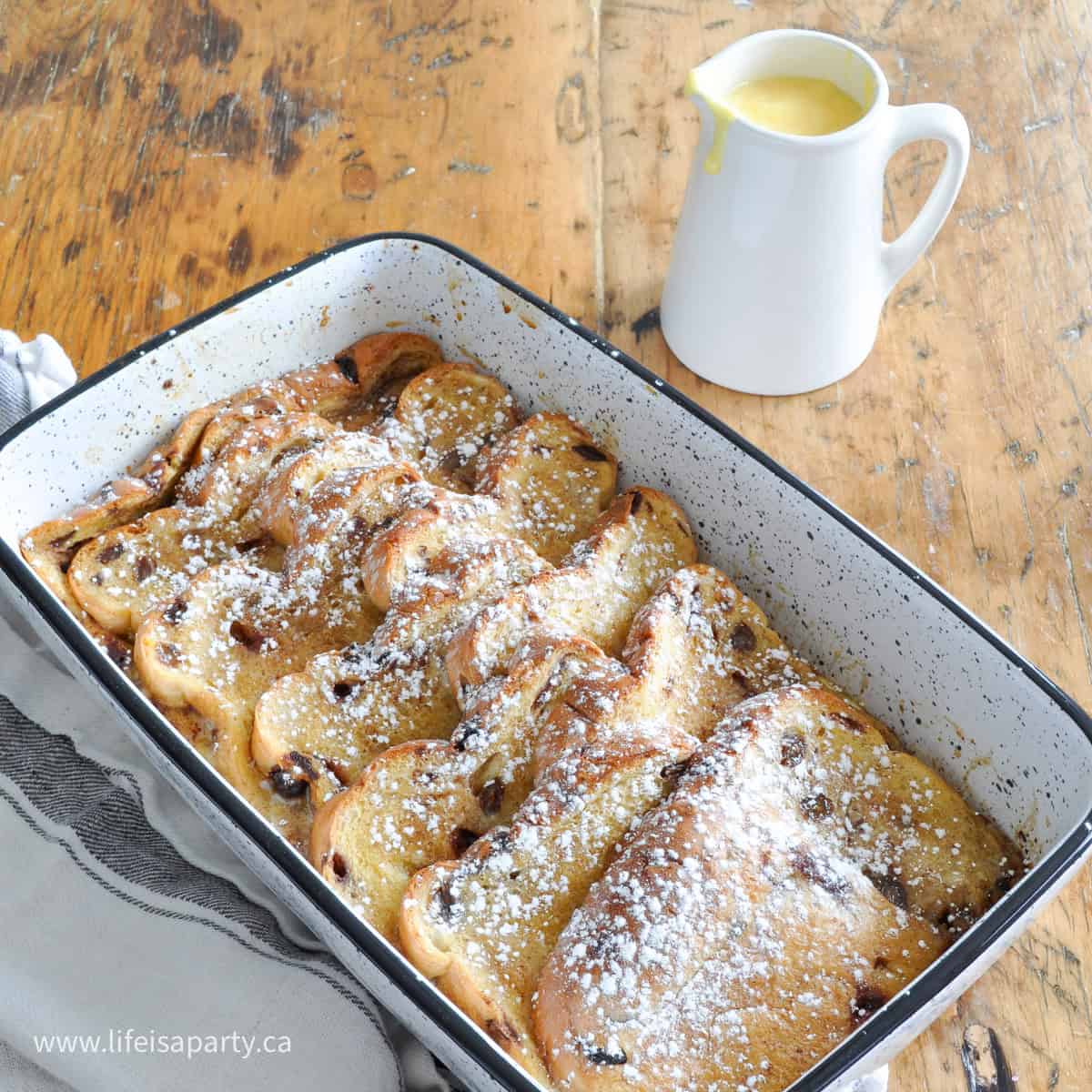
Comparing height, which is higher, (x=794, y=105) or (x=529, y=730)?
(x=794, y=105)

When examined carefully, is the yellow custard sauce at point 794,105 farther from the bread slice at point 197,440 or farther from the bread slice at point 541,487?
the bread slice at point 197,440

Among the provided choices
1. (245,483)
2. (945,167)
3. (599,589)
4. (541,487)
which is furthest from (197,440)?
(945,167)

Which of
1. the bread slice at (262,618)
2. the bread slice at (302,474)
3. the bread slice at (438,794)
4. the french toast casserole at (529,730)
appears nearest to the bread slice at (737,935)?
the french toast casserole at (529,730)

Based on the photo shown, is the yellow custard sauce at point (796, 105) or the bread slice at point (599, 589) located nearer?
the bread slice at point (599, 589)

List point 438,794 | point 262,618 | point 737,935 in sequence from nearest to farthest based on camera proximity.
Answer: point 737,935 < point 438,794 < point 262,618

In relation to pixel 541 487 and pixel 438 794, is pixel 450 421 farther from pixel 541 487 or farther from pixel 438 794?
pixel 438 794

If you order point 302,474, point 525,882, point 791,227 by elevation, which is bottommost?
point 525,882

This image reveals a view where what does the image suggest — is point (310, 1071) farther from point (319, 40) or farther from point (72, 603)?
point (319, 40)
